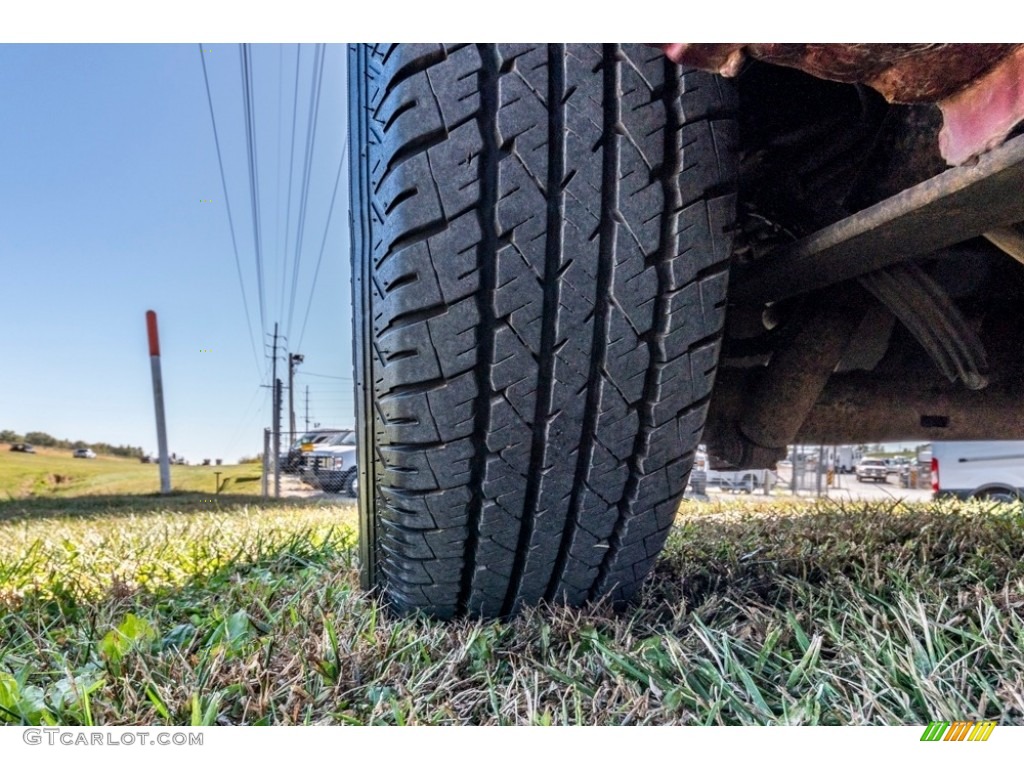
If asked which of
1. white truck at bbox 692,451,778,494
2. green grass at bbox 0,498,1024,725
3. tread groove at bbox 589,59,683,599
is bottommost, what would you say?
white truck at bbox 692,451,778,494

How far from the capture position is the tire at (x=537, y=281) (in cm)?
53

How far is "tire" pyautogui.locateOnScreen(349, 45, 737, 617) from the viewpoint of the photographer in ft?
1.73

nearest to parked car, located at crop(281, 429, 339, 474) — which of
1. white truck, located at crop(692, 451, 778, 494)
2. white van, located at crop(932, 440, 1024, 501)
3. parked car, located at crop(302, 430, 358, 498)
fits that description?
parked car, located at crop(302, 430, 358, 498)

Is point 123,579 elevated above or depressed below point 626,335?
below

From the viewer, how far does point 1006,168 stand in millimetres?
391

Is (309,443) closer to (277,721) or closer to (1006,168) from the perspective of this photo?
(277,721)

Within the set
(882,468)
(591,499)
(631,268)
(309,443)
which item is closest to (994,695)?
(591,499)

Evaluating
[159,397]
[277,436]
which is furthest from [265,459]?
[159,397]

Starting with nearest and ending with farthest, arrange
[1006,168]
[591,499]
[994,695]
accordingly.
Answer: [1006,168]
[994,695]
[591,499]

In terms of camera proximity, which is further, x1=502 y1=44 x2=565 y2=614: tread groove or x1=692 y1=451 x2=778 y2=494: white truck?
x1=692 y1=451 x2=778 y2=494: white truck

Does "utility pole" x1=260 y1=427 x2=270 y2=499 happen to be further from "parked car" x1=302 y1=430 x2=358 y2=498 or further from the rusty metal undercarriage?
the rusty metal undercarriage

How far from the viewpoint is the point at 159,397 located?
3.38 metres

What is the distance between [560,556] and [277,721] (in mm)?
325

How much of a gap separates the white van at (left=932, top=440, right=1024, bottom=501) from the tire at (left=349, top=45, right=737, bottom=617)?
4.55m
